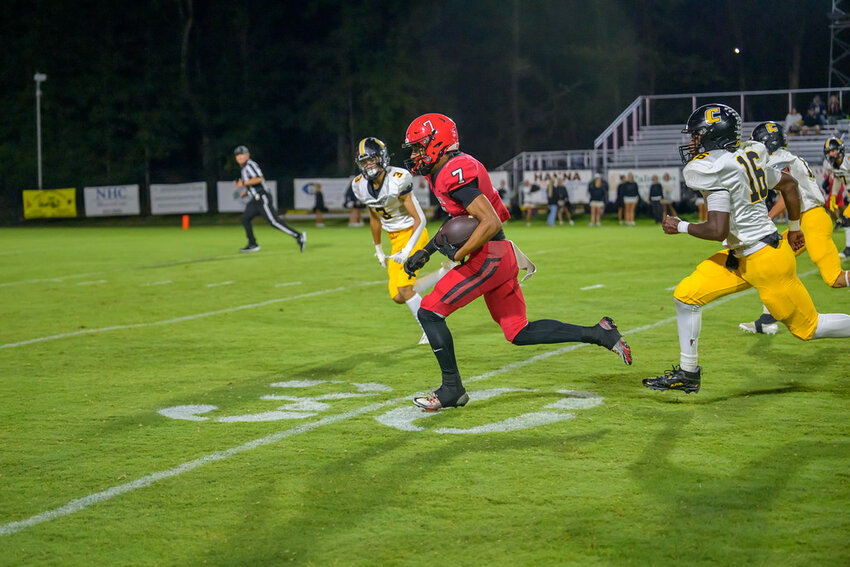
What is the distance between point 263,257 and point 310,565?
14.8 m

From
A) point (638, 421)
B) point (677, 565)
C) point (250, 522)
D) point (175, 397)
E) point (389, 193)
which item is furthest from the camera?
point (389, 193)

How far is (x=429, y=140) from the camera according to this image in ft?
19.3

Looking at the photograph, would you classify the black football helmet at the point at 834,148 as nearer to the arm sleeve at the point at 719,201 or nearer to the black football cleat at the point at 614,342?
the arm sleeve at the point at 719,201

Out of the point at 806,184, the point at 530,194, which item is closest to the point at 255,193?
the point at 806,184

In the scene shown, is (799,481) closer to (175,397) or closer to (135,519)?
(135,519)

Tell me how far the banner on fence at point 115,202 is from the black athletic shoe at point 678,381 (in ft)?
108

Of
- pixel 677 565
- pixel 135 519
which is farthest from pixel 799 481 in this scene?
pixel 135 519

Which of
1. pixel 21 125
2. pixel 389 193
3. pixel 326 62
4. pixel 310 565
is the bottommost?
pixel 310 565

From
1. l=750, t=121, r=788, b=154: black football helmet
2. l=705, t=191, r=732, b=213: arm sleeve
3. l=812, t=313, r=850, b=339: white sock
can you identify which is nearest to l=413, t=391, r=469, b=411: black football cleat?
l=705, t=191, r=732, b=213: arm sleeve

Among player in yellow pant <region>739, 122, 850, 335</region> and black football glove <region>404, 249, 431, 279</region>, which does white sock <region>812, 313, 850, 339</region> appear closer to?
black football glove <region>404, 249, 431, 279</region>

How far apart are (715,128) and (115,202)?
33713 millimetres

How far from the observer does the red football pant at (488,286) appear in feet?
19.2

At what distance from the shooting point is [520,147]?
50.8 m

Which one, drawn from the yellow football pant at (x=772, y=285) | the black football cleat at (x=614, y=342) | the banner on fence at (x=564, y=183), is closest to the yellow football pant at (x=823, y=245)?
the yellow football pant at (x=772, y=285)
